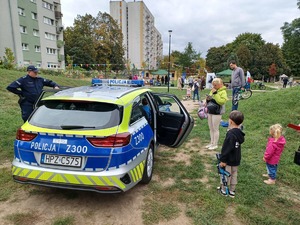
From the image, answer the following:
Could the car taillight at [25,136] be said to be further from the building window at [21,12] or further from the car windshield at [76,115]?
the building window at [21,12]

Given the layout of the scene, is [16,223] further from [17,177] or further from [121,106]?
[121,106]

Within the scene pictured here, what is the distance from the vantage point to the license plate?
283 centimetres

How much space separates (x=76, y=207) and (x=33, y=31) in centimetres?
3576

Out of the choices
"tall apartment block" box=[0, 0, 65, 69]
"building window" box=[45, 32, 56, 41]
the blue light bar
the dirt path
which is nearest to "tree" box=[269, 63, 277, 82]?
"tall apartment block" box=[0, 0, 65, 69]

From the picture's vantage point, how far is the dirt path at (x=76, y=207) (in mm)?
2869

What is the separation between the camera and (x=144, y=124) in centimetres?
370

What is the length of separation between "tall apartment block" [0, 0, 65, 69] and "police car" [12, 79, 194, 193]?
100 ft

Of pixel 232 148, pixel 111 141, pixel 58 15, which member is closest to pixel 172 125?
pixel 232 148

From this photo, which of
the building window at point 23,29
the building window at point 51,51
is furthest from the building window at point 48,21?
the building window at point 23,29

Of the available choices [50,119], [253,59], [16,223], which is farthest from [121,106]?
[253,59]

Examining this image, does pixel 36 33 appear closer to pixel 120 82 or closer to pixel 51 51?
pixel 51 51

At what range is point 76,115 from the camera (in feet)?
9.97

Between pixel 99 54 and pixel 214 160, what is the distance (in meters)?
55.6

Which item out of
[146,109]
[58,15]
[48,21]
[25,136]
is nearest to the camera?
[25,136]
